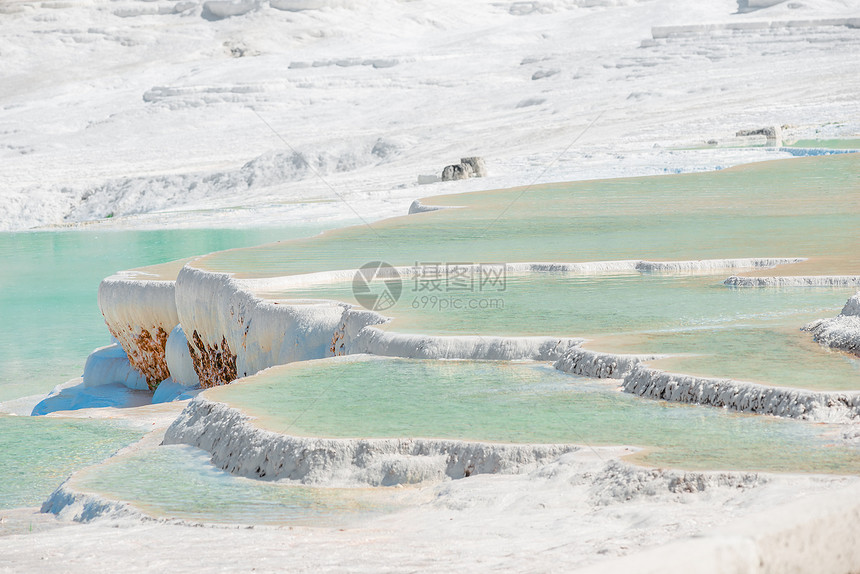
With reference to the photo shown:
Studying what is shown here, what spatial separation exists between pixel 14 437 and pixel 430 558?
4035 mm

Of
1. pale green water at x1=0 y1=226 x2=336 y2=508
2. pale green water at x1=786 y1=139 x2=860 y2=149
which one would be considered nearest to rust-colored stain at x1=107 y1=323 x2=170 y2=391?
pale green water at x1=0 y1=226 x2=336 y2=508

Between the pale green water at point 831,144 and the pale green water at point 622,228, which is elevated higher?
the pale green water at point 831,144

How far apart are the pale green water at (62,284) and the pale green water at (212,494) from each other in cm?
714

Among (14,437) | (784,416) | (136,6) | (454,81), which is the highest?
(136,6)

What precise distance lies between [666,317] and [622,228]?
4.23m

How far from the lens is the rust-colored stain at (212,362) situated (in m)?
8.32

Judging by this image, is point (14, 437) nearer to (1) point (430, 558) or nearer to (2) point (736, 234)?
(1) point (430, 558)

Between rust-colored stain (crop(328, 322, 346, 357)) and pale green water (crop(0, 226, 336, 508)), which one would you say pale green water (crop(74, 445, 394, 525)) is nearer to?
pale green water (crop(0, 226, 336, 508))

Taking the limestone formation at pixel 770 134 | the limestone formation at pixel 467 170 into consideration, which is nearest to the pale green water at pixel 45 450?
the limestone formation at pixel 467 170

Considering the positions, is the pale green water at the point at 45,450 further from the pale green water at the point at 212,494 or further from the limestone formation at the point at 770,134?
the limestone formation at the point at 770,134

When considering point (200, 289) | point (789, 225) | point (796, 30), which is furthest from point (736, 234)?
point (796, 30)

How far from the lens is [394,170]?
26.1 meters

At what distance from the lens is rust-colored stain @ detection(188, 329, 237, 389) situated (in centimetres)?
832

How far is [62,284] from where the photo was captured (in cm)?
1773
